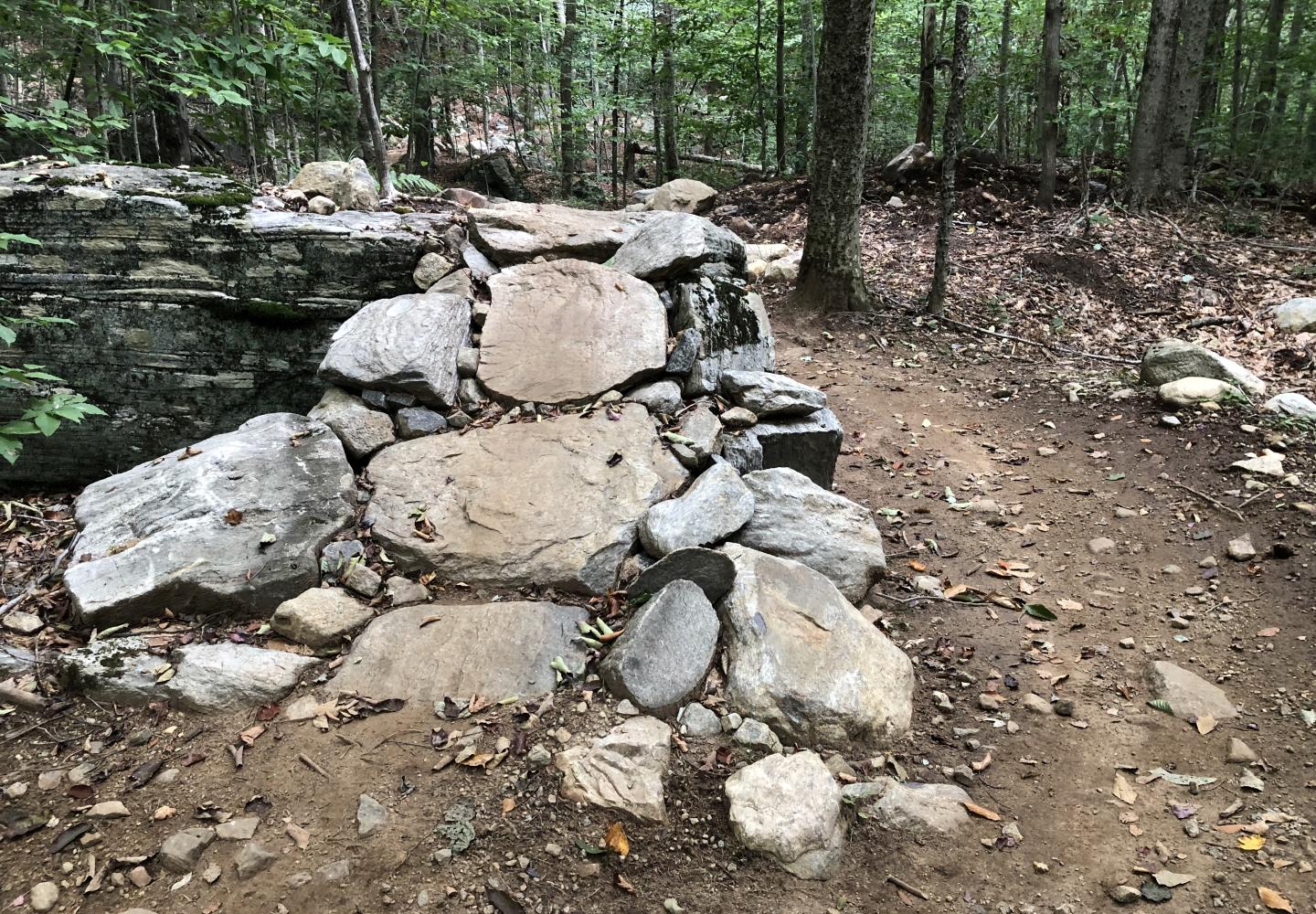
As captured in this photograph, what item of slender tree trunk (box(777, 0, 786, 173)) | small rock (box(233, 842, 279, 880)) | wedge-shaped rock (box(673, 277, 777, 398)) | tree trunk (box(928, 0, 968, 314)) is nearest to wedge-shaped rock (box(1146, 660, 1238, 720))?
wedge-shaped rock (box(673, 277, 777, 398))

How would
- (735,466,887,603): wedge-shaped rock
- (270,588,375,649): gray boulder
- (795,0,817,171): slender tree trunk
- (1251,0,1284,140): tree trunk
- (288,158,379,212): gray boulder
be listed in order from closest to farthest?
(270,588,375,649): gray boulder, (735,466,887,603): wedge-shaped rock, (288,158,379,212): gray boulder, (1251,0,1284,140): tree trunk, (795,0,817,171): slender tree trunk

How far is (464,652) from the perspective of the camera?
313 cm

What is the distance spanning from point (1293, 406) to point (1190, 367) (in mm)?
719

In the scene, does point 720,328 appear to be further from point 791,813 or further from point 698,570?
point 791,813

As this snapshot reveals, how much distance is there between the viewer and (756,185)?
1302 cm

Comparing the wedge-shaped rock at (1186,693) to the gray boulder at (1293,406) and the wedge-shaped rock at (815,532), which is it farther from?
the gray boulder at (1293,406)

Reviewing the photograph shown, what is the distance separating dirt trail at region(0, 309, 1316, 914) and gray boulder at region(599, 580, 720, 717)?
14 cm

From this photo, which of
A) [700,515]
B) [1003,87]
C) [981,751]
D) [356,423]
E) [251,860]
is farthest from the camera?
[1003,87]

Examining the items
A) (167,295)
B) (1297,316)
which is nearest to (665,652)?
(167,295)

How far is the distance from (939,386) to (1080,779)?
4.33 m

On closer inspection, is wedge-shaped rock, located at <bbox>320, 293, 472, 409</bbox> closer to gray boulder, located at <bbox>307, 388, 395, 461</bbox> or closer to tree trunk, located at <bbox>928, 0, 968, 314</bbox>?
gray boulder, located at <bbox>307, 388, 395, 461</bbox>

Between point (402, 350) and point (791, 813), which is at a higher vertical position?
point (402, 350)

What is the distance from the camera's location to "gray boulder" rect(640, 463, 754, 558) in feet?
11.6

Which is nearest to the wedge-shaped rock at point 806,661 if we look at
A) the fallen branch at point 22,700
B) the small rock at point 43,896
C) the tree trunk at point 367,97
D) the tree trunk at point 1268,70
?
the small rock at point 43,896
